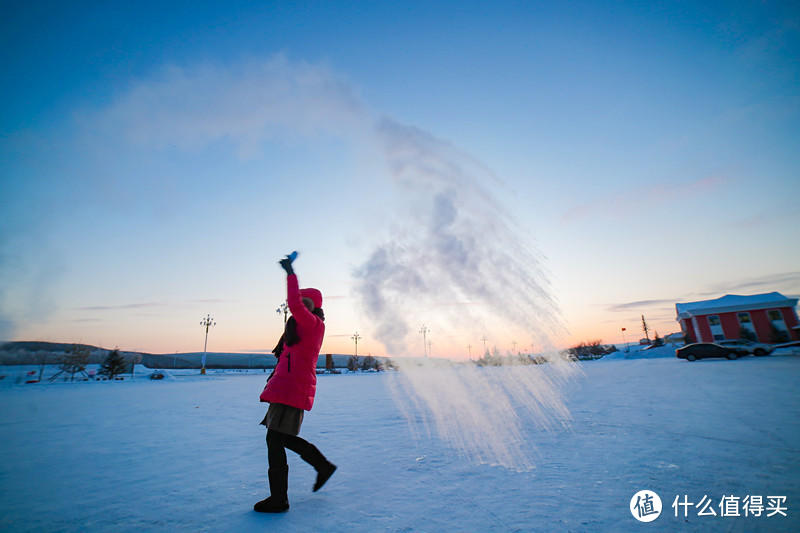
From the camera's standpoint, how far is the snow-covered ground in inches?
101

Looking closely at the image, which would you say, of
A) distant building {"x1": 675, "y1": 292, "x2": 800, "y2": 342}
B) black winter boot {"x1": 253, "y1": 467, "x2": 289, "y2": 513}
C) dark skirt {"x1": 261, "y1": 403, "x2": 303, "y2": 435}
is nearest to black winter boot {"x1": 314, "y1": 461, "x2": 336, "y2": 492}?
black winter boot {"x1": 253, "y1": 467, "x2": 289, "y2": 513}

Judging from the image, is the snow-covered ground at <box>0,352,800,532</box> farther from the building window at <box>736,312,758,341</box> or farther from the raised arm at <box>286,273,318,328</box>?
the building window at <box>736,312,758,341</box>

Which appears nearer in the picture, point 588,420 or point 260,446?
point 260,446

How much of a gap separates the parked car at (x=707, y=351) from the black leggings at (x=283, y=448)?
33.5m

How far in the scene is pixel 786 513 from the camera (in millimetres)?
2535

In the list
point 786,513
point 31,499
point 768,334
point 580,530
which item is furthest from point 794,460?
point 768,334

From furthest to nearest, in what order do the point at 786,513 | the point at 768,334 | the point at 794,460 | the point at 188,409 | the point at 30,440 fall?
1. the point at 768,334
2. the point at 188,409
3. the point at 30,440
4. the point at 794,460
5. the point at 786,513

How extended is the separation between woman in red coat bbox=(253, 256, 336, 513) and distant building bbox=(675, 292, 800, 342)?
54.8 meters

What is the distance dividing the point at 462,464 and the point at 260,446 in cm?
329

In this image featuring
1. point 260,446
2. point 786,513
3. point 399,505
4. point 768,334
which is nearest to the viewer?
point 786,513

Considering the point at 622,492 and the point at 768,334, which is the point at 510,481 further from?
the point at 768,334

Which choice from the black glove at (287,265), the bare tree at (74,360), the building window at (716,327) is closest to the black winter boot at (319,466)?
the black glove at (287,265)

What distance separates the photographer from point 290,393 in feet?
9.50

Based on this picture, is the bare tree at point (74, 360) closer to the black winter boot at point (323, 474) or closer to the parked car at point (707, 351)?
the black winter boot at point (323, 474)
